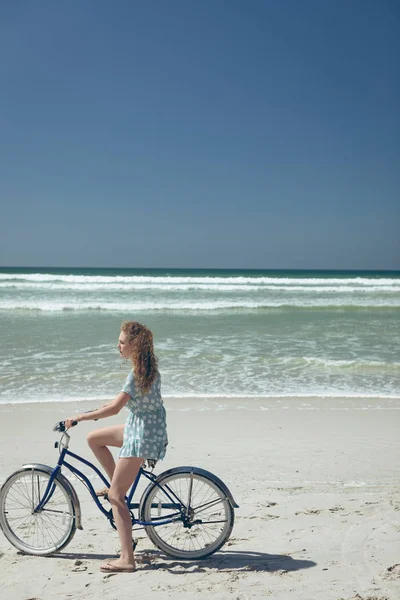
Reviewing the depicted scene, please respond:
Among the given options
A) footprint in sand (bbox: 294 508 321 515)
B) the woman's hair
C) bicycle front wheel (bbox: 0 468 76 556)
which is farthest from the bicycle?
footprint in sand (bbox: 294 508 321 515)

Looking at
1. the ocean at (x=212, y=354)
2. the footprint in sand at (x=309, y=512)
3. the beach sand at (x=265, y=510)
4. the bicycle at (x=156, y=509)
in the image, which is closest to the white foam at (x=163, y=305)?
the ocean at (x=212, y=354)

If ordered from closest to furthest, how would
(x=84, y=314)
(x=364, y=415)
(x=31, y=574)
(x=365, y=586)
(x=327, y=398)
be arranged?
1. (x=365, y=586)
2. (x=31, y=574)
3. (x=364, y=415)
4. (x=327, y=398)
5. (x=84, y=314)

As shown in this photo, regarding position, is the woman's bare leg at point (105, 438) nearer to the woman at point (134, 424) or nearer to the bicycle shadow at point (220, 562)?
the woman at point (134, 424)

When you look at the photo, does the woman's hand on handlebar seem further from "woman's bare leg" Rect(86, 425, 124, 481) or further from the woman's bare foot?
the woman's bare foot

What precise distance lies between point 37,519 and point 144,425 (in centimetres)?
129

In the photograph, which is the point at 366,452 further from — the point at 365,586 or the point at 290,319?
the point at 290,319

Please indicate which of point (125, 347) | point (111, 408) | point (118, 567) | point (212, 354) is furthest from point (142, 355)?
point (212, 354)

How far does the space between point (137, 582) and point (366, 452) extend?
3.59 metres

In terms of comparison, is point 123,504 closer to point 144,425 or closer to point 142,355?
point 144,425

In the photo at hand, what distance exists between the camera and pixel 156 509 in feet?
12.2

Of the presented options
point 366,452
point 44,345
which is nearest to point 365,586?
point 366,452

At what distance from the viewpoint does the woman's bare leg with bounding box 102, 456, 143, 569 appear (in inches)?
138

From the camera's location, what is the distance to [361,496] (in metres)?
4.85

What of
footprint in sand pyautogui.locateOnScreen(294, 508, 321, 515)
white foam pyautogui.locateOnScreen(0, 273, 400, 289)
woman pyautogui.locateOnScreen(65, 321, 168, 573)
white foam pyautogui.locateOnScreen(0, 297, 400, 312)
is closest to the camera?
woman pyautogui.locateOnScreen(65, 321, 168, 573)
